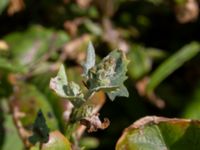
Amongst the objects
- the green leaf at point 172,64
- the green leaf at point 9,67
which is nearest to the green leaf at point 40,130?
the green leaf at point 9,67

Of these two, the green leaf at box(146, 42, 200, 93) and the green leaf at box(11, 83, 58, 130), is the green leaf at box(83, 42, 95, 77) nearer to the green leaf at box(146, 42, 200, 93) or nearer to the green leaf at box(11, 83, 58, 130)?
the green leaf at box(11, 83, 58, 130)

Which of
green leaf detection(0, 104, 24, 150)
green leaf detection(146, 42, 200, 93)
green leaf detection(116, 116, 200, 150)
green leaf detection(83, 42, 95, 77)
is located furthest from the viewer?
green leaf detection(146, 42, 200, 93)

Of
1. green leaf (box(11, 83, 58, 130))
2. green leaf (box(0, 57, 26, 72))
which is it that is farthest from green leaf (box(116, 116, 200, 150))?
green leaf (box(0, 57, 26, 72))

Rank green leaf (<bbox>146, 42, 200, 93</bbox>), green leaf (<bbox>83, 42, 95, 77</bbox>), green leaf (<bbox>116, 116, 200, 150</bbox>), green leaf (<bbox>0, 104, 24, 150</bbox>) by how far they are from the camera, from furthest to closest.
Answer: green leaf (<bbox>146, 42, 200, 93</bbox>)
green leaf (<bbox>0, 104, 24, 150</bbox>)
green leaf (<bbox>116, 116, 200, 150</bbox>)
green leaf (<bbox>83, 42, 95, 77</bbox>)

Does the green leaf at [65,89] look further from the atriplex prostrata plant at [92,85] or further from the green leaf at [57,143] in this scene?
the green leaf at [57,143]

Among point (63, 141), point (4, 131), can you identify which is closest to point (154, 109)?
point (4, 131)

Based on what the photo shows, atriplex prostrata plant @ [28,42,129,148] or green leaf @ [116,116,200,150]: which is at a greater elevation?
atriplex prostrata plant @ [28,42,129,148]

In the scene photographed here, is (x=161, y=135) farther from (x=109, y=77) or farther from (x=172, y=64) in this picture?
(x=172, y=64)

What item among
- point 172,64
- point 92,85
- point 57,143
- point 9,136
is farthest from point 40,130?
point 172,64
